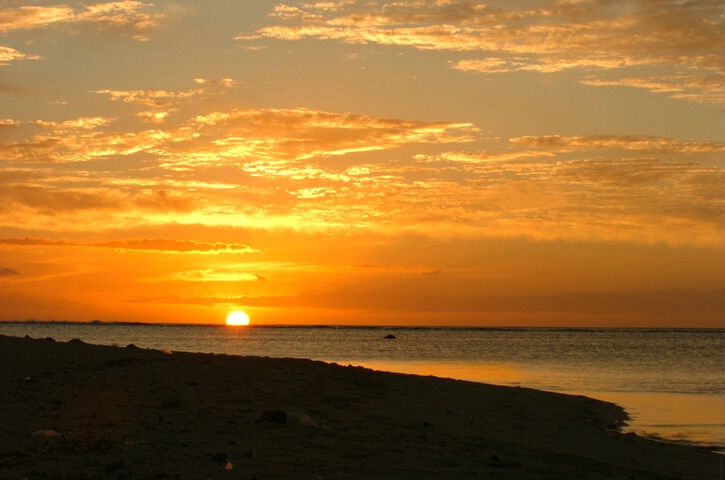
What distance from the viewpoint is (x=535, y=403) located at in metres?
26.5

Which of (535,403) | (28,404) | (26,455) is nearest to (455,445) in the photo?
(26,455)

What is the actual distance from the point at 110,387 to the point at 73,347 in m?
7.34

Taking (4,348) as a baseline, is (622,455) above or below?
below

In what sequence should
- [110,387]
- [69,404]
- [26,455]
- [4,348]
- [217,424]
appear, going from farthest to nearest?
1. [4,348]
2. [110,387]
3. [69,404]
4. [217,424]
5. [26,455]

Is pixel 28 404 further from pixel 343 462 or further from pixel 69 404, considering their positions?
pixel 343 462

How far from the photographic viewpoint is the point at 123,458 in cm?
1259

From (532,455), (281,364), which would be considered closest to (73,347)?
(281,364)

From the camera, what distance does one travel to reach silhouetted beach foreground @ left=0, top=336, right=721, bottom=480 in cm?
1272

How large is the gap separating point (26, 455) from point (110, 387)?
23.8 ft

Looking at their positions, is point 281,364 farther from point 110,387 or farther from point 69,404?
point 69,404

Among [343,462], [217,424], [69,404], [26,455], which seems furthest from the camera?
[69,404]

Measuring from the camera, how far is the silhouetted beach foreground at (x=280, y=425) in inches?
501

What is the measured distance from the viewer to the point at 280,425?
15977mm

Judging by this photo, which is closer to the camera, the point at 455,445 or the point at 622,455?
the point at 455,445
